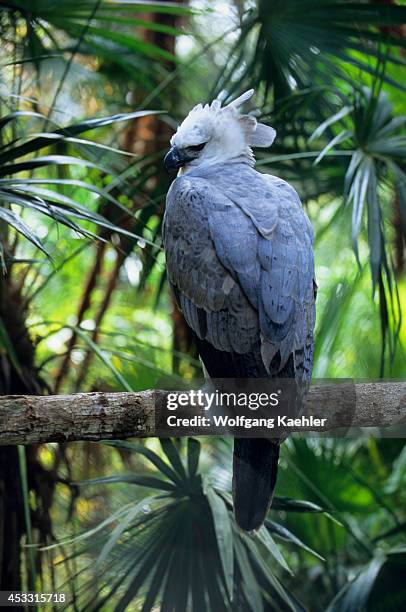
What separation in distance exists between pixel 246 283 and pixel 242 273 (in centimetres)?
2

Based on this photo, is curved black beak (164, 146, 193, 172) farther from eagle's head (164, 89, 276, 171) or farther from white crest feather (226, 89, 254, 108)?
white crest feather (226, 89, 254, 108)

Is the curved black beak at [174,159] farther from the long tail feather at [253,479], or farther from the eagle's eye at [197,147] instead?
the long tail feather at [253,479]

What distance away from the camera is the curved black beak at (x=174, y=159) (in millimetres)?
1889

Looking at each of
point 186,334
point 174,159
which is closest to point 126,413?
point 174,159

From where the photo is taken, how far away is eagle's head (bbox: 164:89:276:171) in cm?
187

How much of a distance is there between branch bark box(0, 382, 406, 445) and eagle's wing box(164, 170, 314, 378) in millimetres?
132

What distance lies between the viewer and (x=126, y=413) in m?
1.49

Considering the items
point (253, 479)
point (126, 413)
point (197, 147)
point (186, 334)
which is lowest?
point (253, 479)

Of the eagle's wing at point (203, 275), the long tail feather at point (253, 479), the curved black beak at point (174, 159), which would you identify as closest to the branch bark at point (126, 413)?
the long tail feather at point (253, 479)

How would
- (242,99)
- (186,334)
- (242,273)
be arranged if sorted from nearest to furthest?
1. (242,273)
2. (242,99)
3. (186,334)

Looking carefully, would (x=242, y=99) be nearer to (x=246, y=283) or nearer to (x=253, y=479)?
(x=246, y=283)

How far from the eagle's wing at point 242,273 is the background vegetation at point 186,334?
0.15 meters

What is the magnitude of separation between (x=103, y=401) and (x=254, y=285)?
15.9 inches

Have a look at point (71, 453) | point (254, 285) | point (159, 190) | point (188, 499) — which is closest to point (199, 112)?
point (254, 285)
